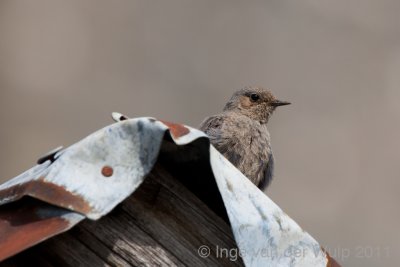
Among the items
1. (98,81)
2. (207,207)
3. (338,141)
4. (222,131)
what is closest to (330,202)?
(338,141)

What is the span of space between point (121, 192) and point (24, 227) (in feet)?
1.28

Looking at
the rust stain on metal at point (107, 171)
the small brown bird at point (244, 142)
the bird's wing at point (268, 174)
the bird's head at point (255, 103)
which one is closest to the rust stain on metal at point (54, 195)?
the rust stain on metal at point (107, 171)

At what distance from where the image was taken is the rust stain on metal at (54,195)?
3807 millimetres

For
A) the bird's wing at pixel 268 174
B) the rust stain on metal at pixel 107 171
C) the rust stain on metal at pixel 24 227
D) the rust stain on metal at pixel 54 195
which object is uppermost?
the rust stain on metal at pixel 107 171

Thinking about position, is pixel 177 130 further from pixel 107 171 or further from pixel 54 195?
pixel 54 195

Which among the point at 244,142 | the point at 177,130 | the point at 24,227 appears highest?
the point at 177,130

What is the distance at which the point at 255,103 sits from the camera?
7.88 meters

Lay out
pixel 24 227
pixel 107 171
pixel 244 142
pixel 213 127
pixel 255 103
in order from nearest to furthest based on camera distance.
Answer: pixel 24 227, pixel 107 171, pixel 244 142, pixel 213 127, pixel 255 103

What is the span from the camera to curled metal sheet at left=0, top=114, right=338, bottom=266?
12.5 feet

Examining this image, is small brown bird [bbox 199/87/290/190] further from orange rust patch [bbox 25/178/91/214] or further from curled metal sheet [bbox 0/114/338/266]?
orange rust patch [bbox 25/178/91/214]

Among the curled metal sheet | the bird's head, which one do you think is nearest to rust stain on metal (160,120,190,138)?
the curled metal sheet

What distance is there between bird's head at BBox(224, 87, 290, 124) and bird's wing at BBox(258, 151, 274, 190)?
36.3 inches

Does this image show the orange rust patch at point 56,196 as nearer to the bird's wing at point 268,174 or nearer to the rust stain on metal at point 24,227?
the rust stain on metal at point 24,227

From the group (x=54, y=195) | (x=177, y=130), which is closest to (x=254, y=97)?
(x=177, y=130)
